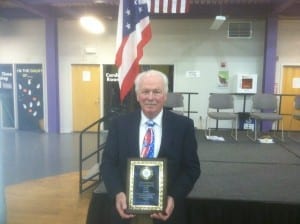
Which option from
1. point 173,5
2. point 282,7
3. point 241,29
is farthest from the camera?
point 241,29

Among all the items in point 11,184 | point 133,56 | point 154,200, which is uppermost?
point 133,56

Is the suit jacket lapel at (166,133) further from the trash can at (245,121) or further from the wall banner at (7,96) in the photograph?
the wall banner at (7,96)

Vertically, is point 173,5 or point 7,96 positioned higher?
point 173,5

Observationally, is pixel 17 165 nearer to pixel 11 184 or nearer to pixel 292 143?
pixel 11 184

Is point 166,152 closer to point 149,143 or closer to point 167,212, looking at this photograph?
point 149,143

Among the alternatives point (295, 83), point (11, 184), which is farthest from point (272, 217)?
point (295, 83)

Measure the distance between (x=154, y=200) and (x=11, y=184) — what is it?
145 inches

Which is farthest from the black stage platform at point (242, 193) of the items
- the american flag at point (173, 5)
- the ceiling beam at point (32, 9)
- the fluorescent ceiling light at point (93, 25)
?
the ceiling beam at point (32, 9)

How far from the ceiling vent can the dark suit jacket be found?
6.97 meters

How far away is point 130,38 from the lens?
295 cm

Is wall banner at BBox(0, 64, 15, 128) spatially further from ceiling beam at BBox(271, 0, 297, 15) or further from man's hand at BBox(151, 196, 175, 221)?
man's hand at BBox(151, 196, 175, 221)

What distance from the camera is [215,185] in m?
3.12

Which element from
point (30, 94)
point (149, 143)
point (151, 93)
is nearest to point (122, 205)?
point (149, 143)

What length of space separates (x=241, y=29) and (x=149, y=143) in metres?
7.19
